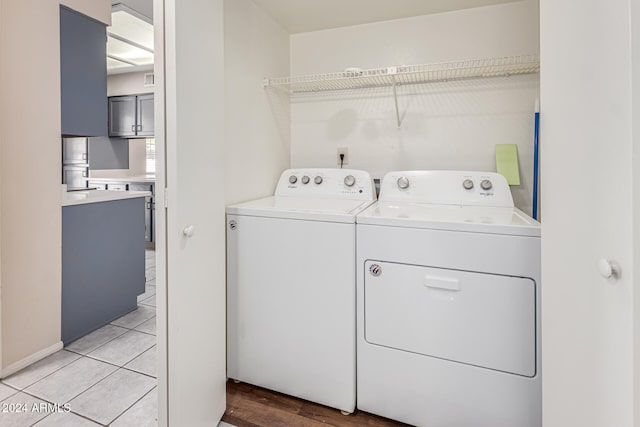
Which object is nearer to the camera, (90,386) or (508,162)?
(90,386)

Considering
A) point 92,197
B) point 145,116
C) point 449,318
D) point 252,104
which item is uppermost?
point 145,116

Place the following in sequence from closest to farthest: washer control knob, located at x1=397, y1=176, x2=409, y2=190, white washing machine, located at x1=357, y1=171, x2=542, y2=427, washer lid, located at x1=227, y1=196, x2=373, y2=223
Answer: white washing machine, located at x1=357, y1=171, x2=542, y2=427
washer lid, located at x1=227, y1=196, x2=373, y2=223
washer control knob, located at x1=397, y1=176, x2=409, y2=190

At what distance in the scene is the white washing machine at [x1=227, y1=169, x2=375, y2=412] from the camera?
142 cm

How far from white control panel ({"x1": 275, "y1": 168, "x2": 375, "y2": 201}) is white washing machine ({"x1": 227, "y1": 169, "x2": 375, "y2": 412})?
28cm

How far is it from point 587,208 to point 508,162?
48.6 inches

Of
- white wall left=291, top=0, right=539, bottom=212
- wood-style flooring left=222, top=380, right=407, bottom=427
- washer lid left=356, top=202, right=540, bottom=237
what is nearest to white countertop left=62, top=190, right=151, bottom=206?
white wall left=291, top=0, right=539, bottom=212

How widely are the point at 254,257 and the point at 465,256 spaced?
900mm

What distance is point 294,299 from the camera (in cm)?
150

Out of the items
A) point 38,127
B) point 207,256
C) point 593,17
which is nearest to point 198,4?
point 207,256

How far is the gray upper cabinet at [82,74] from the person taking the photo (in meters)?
2.05

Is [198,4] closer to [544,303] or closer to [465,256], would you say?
[465,256]

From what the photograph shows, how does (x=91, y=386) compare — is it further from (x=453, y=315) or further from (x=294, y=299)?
(x=453, y=315)

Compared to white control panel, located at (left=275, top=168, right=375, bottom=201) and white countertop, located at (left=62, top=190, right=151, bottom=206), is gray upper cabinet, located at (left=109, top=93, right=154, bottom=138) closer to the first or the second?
white countertop, located at (left=62, top=190, right=151, bottom=206)

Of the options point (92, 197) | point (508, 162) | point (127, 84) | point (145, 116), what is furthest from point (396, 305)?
point (127, 84)
